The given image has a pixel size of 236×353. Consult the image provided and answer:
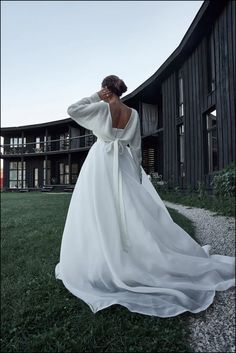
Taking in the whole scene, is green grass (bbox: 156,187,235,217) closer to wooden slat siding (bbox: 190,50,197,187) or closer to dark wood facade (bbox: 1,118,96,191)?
wooden slat siding (bbox: 190,50,197,187)

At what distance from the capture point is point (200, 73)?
825 centimetres

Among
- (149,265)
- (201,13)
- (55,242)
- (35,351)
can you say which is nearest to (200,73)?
(201,13)

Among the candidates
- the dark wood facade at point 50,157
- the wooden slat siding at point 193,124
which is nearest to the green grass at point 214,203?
the wooden slat siding at point 193,124

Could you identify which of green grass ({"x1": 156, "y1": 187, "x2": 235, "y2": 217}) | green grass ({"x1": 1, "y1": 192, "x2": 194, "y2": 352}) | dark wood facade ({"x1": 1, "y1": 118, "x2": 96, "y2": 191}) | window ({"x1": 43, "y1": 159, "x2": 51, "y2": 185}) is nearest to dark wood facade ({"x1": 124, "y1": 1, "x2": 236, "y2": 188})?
green grass ({"x1": 156, "y1": 187, "x2": 235, "y2": 217})

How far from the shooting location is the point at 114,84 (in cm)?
173

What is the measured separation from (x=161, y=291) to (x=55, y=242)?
2.44m

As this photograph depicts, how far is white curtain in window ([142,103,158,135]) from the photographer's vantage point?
1212 cm

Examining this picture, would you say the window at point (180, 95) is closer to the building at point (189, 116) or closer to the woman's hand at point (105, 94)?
the building at point (189, 116)

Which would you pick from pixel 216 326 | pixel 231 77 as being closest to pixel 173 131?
pixel 231 77

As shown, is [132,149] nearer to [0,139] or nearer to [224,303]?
[224,303]

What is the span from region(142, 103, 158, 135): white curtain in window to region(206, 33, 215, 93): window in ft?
13.6

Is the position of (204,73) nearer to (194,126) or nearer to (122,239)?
(194,126)

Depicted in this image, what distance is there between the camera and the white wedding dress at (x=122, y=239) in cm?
152

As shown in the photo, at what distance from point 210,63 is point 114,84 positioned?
743cm
